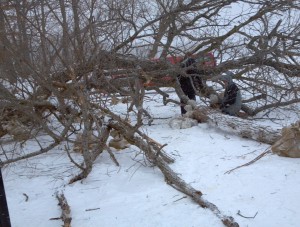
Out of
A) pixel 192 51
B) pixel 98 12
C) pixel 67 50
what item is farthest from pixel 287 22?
pixel 67 50

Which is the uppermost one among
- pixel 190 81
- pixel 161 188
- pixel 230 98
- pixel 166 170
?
pixel 190 81

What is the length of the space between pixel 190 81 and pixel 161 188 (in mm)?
3683

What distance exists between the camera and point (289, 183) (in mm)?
3934

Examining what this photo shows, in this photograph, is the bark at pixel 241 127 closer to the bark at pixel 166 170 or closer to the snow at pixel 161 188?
the snow at pixel 161 188

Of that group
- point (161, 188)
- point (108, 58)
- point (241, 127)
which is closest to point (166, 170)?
point (161, 188)

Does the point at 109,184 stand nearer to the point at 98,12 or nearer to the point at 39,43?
the point at 39,43

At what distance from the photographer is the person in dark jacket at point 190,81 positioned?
746cm

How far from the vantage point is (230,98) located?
721 centimetres

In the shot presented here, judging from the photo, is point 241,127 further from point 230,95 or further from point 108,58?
point 108,58

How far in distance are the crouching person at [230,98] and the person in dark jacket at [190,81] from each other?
55 centimetres

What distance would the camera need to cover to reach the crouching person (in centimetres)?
716

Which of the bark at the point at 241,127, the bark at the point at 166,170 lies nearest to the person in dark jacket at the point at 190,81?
the bark at the point at 241,127

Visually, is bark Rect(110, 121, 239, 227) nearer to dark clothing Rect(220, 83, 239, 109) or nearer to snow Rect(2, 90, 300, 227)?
snow Rect(2, 90, 300, 227)

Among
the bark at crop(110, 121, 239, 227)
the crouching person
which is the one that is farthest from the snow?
the crouching person
